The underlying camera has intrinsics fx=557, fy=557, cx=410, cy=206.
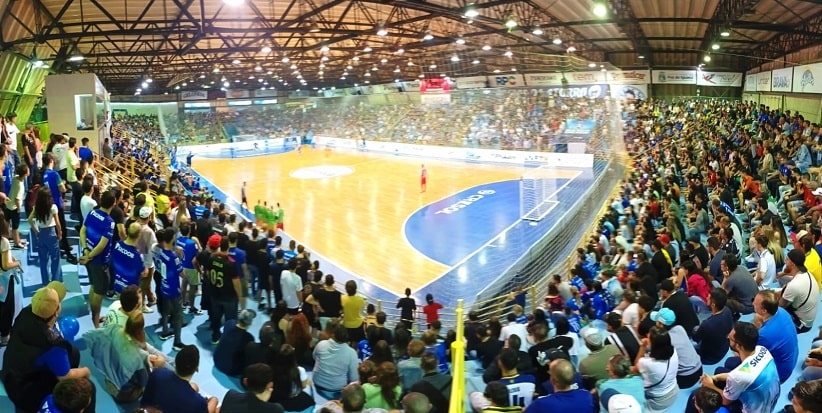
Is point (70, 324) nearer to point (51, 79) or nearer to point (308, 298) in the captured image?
point (308, 298)

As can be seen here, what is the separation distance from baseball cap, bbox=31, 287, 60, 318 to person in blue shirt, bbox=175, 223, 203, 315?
360cm

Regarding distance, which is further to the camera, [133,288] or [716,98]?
[716,98]

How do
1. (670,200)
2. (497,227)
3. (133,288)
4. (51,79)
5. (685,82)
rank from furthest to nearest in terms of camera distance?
1. (685,82)
2. (497,227)
3. (51,79)
4. (670,200)
5. (133,288)

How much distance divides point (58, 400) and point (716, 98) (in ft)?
112

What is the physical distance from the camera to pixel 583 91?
1225 inches

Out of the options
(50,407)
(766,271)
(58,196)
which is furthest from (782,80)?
(50,407)

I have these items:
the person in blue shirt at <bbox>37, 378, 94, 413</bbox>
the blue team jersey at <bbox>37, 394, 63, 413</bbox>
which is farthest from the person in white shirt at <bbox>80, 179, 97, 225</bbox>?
the person in blue shirt at <bbox>37, 378, 94, 413</bbox>

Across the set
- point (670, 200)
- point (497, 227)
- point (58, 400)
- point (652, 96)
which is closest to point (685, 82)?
point (652, 96)

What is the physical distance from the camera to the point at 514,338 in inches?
202

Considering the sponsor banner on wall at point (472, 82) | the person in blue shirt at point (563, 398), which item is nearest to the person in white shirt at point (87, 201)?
the person in blue shirt at point (563, 398)

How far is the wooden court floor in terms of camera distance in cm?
1673

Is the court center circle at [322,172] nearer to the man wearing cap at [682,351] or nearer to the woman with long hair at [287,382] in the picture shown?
the woman with long hair at [287,382]

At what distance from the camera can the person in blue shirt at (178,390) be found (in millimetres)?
3471

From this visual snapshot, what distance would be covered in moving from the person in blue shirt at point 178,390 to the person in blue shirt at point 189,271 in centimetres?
379
